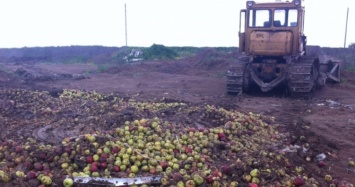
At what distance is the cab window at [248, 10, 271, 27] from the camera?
51.8 ft

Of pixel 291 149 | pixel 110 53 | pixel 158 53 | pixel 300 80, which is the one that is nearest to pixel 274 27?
pixel 300 80

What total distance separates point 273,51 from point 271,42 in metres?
0.37

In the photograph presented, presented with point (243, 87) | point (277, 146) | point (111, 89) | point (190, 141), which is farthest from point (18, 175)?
point (111, 89)

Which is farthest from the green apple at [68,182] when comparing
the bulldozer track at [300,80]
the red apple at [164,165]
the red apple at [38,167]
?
the bulldozer track at [300,80]

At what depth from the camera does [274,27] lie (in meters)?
15.7

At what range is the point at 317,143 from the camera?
28.2 ft

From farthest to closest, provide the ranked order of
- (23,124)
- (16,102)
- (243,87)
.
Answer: (243,87) < (16,102) < (23,124)

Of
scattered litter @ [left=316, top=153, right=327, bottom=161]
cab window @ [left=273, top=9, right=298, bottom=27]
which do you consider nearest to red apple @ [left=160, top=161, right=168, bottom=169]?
scattered litter @ [left=316, top=153, right=327, bottom=161]

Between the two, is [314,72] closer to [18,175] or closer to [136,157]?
[136,157]

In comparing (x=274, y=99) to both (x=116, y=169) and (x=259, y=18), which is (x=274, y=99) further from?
(x=116, y=169)

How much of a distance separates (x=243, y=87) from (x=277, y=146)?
8267 mm

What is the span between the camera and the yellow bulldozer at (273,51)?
1527 cm

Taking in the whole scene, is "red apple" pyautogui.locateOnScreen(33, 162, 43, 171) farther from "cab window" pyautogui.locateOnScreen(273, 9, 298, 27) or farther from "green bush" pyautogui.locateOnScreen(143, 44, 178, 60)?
"green bush" pyautogui.locateOnScreen(143, 44, 178, 60)

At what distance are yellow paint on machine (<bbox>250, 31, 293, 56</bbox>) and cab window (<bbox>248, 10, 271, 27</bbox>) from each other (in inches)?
13.6
